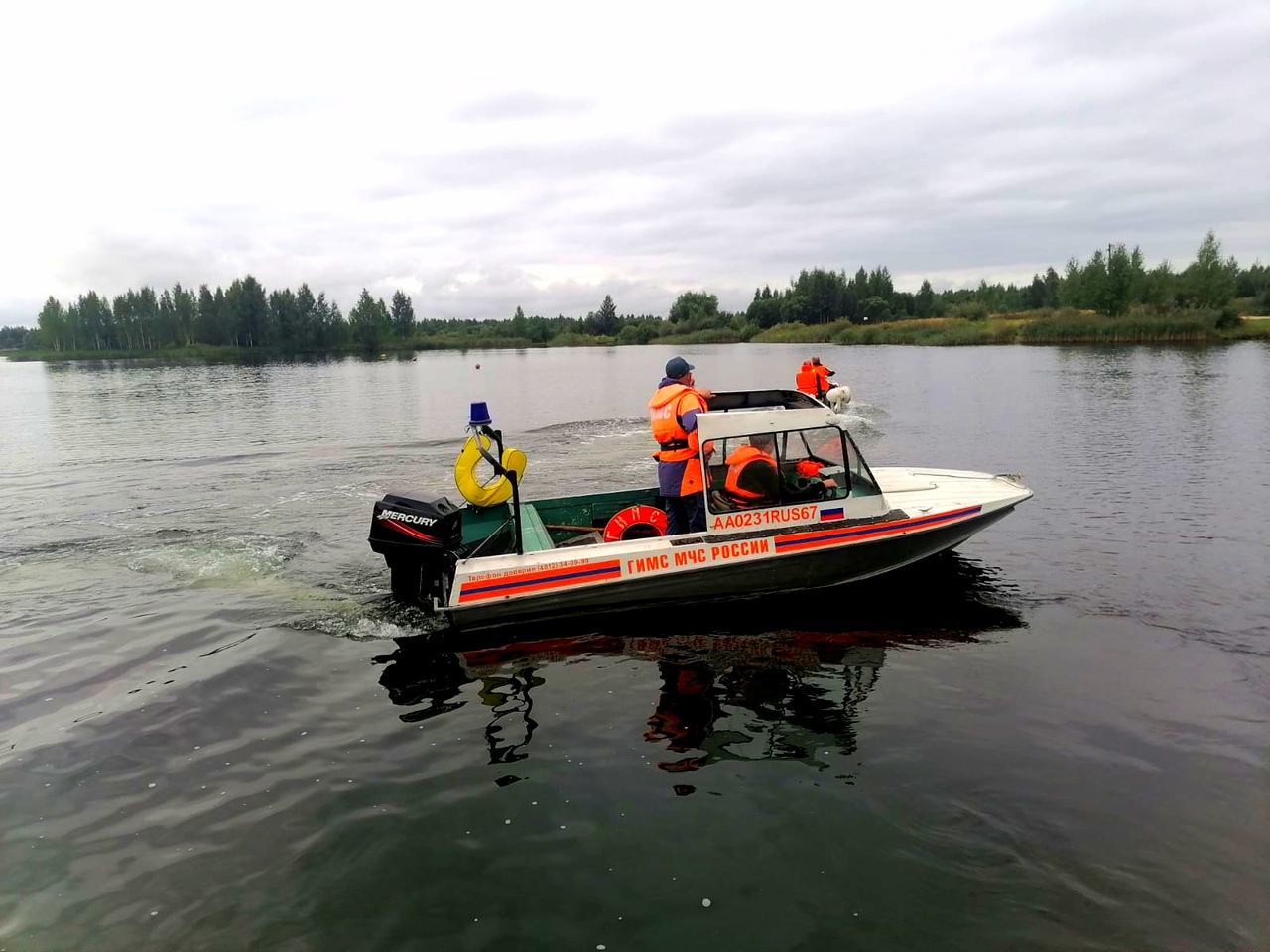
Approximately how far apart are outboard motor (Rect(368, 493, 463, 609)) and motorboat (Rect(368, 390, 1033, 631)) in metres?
0.01

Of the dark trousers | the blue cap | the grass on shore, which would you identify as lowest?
the dark trousers

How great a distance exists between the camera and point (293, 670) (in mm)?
7539

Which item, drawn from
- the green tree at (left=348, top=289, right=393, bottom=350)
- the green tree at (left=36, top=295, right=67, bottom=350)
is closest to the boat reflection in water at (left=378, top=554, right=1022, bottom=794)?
the green tree at (left=348, top=289, right=393, bottom=350)

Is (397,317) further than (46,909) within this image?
Yes

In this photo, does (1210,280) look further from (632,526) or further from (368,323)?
(368,323)

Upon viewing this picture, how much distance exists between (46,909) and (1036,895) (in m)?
5.74

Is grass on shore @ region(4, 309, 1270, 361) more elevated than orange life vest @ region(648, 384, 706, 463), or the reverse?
grass on shore @ region(4, 309, 1270, 361)

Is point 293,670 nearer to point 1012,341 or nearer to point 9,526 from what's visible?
point 9,526

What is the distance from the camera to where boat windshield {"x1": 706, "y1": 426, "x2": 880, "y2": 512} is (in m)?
8.59

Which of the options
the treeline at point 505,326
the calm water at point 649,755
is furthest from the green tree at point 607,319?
the calm water at point 649,755

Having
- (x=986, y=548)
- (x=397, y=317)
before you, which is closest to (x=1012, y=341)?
(x=986, y=548)

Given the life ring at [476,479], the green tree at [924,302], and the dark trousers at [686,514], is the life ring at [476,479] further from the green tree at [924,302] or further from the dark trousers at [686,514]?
the green tree at [924,302]

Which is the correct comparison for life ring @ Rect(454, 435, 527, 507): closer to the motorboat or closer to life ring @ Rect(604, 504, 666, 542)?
the motorboat

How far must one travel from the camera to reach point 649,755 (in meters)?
5.99
